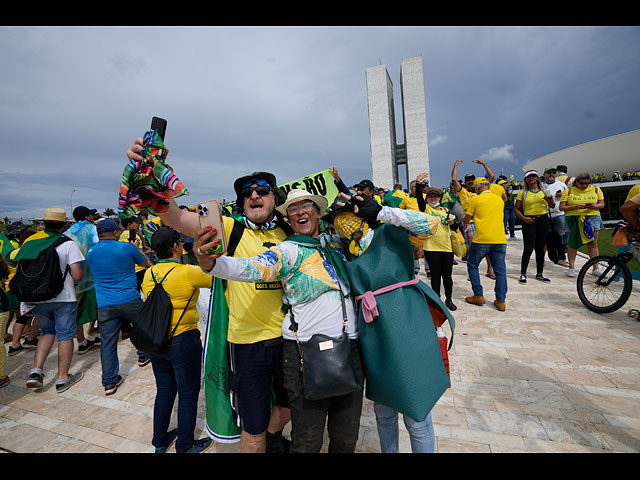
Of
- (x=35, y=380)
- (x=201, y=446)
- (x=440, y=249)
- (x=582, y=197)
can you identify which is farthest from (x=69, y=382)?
(x=582, y=197)

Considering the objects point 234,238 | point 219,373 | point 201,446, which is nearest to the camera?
point 234,238

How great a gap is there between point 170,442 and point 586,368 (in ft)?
14.4

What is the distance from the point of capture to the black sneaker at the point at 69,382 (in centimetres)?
357

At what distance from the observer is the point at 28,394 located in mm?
3576

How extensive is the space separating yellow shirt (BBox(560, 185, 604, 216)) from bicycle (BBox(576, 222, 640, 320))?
56.4 inches

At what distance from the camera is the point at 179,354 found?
7.52 ft

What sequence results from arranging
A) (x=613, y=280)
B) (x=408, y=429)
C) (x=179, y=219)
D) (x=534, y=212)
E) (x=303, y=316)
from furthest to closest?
(x=534, y=212), (x=613, y=280), (x=408, y=429), (x=303, y=316), (x=179, y=219)

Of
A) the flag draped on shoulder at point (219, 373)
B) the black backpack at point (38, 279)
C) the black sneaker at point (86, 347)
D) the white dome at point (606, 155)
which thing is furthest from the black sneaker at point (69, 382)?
the white dome at point (606, 155)

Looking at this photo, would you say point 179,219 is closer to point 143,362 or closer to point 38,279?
point 38,279

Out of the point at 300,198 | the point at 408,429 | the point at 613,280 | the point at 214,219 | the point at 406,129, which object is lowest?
the point at 408,429

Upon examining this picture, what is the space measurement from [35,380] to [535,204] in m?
9.01

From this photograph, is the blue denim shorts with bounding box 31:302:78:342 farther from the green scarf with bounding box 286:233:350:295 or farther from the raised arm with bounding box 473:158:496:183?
the raised arm with bounding box 473:158:496:183
